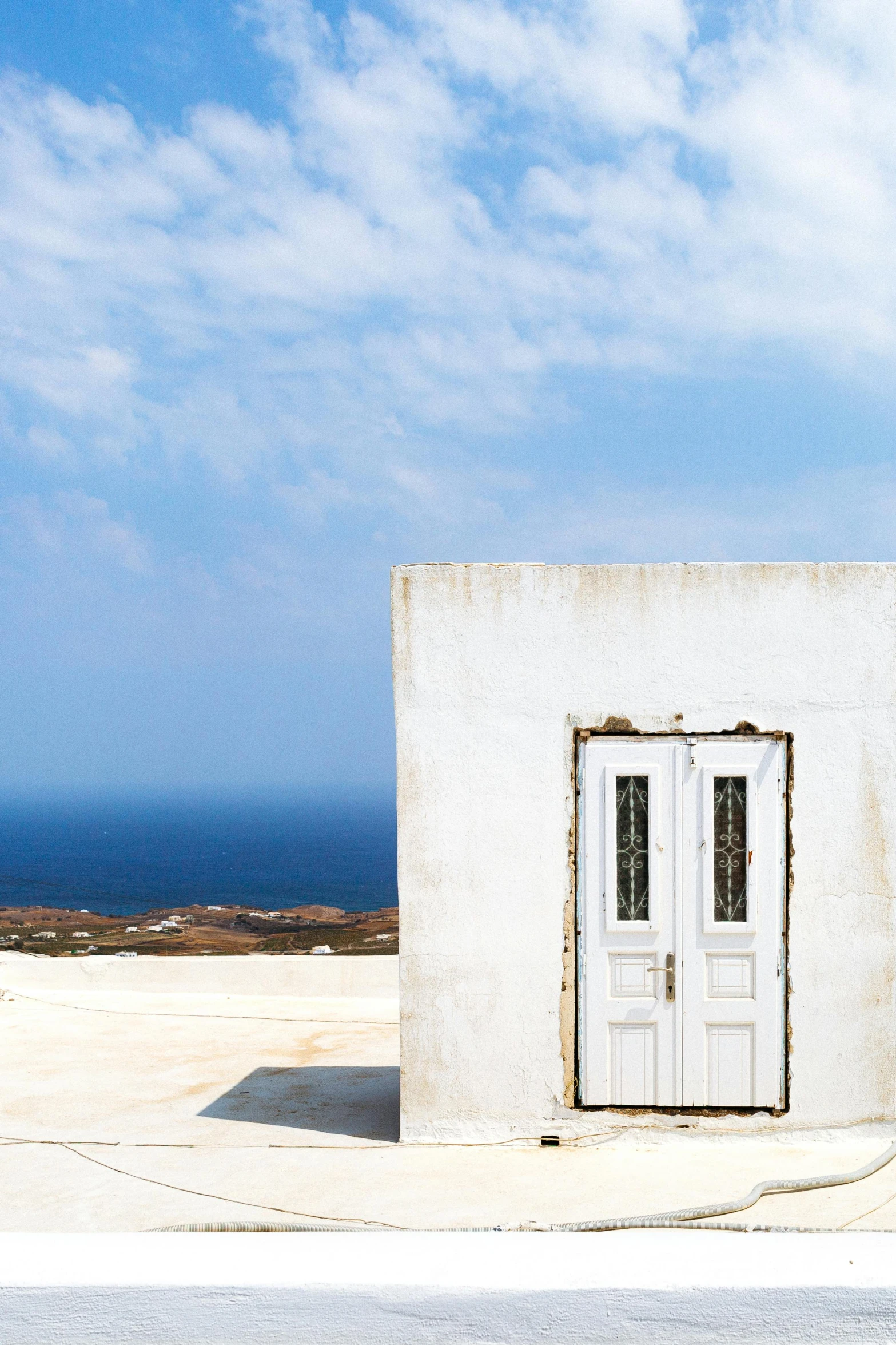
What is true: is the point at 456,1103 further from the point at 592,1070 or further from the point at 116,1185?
the point at 116,1185

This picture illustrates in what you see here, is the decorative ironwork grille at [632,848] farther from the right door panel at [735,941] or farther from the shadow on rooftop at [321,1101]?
the shadow on rooftop at [321,1101]

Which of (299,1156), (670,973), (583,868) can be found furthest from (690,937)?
(299,1156)

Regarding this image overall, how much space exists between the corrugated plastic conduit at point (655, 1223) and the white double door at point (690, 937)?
0.67m

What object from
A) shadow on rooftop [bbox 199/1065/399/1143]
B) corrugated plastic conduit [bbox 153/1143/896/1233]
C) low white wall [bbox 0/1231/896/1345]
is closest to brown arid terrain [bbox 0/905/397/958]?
shadow on rooftop [bbox 199/1065/399/1143]

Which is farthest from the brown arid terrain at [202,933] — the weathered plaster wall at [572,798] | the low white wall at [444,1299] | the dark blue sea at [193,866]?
the dark blue sea at [193,866]

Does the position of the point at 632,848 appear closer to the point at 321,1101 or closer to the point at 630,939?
the point at 630,939

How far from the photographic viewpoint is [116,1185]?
5348 millimetres

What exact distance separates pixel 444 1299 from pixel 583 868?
362cm

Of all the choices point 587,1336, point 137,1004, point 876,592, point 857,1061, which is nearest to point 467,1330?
point 587,1336

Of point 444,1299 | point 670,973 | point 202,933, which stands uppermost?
point 444,1299

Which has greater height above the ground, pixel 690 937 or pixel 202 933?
pixel 690 937

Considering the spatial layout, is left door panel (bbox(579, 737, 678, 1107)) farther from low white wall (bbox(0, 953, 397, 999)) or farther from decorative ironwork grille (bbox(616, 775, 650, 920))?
low white wall (bbox(0, 953, 397, 999))

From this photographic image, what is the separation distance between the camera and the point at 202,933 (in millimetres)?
22953

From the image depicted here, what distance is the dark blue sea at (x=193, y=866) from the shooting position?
74000 millimetres
